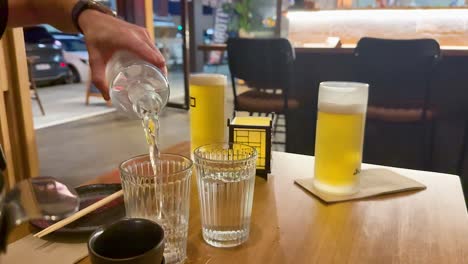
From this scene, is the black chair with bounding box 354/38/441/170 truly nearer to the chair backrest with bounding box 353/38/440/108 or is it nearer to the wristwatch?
the chair backrest with bounding box 353/38/440/108

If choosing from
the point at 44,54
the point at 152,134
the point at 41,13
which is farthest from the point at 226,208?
the point at 44,54

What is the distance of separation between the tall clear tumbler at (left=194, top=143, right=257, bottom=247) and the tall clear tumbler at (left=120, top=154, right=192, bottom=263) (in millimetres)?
47

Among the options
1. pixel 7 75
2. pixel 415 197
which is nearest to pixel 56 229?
pixel 415 197

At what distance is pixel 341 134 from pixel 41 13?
717 mm

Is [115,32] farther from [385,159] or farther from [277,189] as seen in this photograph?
[385,159]

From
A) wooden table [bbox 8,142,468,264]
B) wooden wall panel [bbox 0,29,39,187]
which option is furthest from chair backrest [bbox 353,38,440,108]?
wooden wall panel [bbox 0,29,39,187]

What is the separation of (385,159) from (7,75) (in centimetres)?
222

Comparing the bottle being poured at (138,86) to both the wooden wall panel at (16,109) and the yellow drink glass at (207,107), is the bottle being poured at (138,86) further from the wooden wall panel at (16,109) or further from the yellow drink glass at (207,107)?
the wooden wall panel at (16,109)

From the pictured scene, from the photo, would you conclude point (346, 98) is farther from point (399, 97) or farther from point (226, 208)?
point (399, 97)

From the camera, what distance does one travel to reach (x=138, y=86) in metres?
0.74

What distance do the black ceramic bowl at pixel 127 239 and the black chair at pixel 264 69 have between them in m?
1.87

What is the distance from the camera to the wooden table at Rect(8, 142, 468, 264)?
1.96 ft

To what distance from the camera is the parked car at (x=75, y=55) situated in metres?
7.36

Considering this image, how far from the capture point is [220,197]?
63 centimetres
